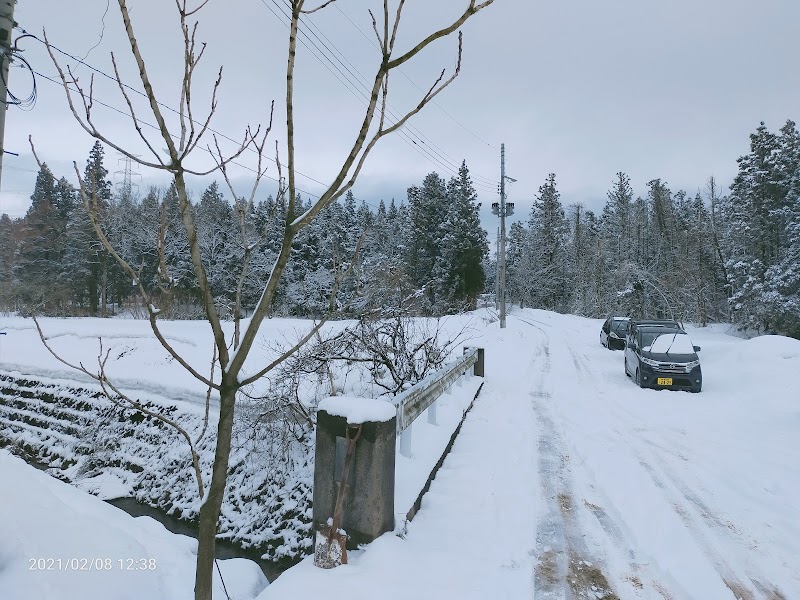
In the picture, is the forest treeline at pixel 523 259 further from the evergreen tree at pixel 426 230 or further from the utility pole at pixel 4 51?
the utility pole at pixel 4 51

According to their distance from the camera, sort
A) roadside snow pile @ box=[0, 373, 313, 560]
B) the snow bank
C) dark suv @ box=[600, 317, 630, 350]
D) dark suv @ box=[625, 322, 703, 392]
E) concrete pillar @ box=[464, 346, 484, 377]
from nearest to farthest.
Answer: the snow bank → roadside snow pile @ box=[0, 373, 313, 560] → dark suv @ box=[625, 322, 703, 392] → concrete pillar @ box=[464, 346, 484, 377] → dark suv @ box=[600, 317, 630, 350]

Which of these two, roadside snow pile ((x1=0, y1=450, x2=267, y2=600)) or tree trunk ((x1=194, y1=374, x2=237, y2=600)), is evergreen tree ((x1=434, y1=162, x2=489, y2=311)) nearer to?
roadside snow pile ((x1=0, y1=450, x2=267, y2=600))

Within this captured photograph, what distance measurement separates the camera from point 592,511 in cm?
484

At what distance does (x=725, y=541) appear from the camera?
427cm

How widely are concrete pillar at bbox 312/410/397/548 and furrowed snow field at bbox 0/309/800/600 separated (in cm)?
22

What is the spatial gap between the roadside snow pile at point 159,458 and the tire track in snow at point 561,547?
429 centimetres

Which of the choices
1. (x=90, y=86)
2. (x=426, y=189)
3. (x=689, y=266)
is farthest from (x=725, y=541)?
(x=689, y=266)

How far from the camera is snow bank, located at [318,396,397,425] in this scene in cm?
361

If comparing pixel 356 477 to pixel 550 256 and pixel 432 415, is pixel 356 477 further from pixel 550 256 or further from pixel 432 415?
pixel 550 256

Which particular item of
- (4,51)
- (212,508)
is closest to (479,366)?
(212,508)

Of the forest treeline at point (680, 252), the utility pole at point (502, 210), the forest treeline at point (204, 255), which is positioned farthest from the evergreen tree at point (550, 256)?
the utility pole at point (502, 210)

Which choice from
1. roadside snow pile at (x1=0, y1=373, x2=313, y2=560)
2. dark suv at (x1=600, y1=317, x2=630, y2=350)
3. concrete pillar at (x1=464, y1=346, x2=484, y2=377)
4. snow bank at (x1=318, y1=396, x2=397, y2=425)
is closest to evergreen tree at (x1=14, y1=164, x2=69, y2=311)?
roadside snow pile at (x1=0, y1=373, x2=313, y2=560)

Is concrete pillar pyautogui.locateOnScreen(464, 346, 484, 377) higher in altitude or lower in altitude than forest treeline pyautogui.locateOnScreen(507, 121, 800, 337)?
lower

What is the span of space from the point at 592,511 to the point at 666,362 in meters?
8.78
